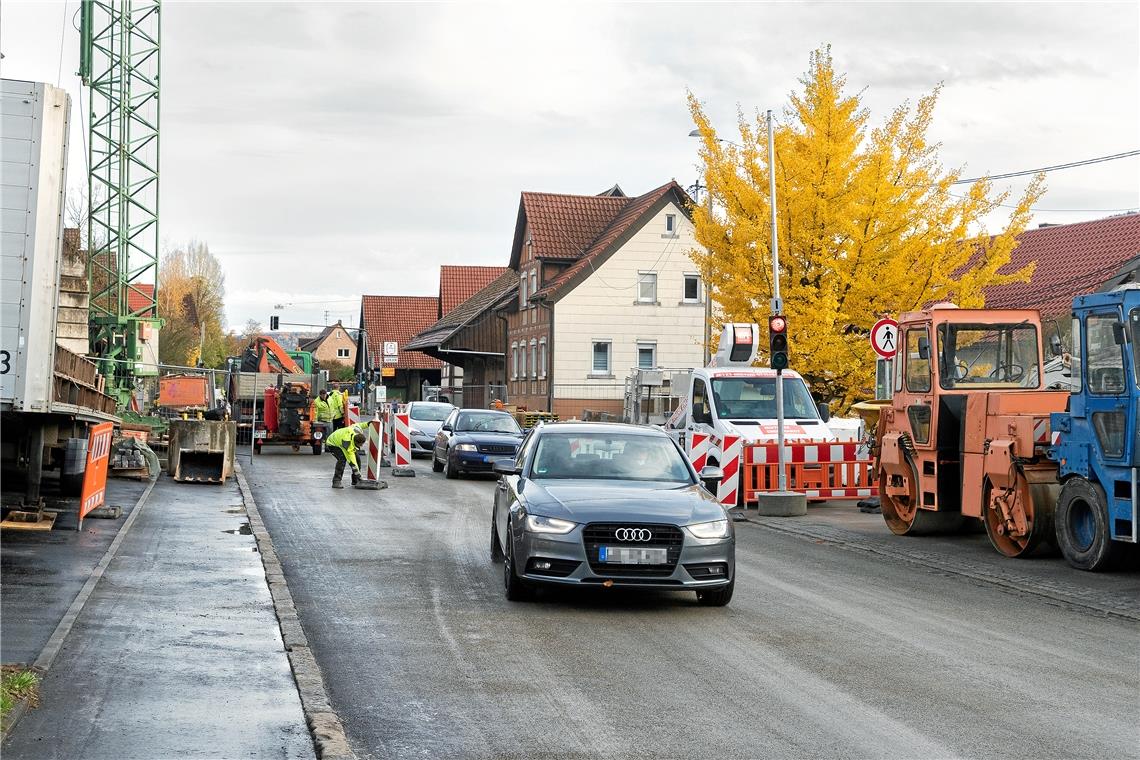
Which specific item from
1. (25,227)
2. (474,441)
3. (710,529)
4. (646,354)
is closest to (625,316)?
(646,354)

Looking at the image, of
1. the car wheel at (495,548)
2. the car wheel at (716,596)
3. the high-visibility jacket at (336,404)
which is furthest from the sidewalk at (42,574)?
the high-visibility jacket at (336,404)

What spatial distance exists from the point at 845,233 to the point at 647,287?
28.7 metres

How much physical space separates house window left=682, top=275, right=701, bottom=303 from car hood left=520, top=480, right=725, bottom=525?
151 ft

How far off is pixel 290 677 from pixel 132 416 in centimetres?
2483

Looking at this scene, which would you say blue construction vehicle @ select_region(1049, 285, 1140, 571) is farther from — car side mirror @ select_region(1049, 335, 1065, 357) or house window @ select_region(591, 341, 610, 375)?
house window @ select_region(591, 341, 610, 375)

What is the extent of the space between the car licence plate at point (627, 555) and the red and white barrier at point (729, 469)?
10.1 meters

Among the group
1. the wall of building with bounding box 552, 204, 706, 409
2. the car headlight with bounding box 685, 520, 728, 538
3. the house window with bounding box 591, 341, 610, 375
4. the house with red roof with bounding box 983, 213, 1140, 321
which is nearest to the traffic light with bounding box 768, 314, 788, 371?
the car headlight with bounding box 685, 520, 728, 538

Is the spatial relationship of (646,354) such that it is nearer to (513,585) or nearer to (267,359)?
(267,359)

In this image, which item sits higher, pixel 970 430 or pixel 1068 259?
pixel 1068 259

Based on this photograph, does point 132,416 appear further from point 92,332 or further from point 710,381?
point 710,381

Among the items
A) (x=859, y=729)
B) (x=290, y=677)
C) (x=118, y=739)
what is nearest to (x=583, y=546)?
(x=290, y=677)

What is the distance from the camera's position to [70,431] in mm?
17312

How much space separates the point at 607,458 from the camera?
485 inches

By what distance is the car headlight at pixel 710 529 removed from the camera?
35.2 ft
